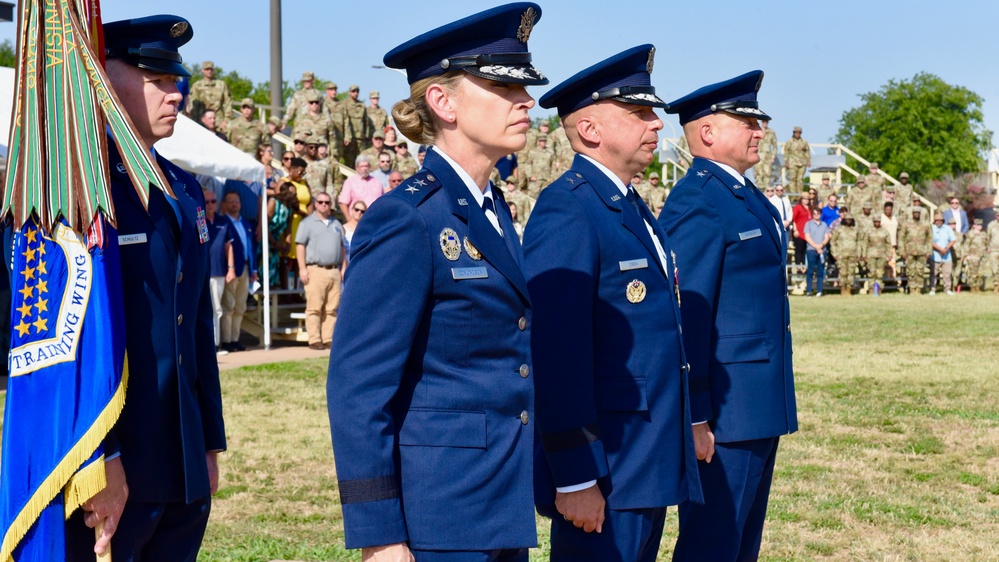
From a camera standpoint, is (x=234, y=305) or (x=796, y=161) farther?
(x=796, y=161)

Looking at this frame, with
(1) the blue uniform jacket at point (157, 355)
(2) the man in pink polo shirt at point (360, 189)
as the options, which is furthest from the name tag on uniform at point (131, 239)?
(2) the man in pink polo shirt at point (360, 189)

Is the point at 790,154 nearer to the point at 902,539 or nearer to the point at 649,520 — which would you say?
the point at 902,539

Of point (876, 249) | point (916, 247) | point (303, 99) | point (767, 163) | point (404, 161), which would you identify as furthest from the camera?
point (767, 163)

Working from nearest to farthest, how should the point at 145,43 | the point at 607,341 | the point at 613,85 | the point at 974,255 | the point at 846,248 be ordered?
the point at 145,43, the point at 607,341, the point at 613,85, the point at 846,248, the point at 974,255

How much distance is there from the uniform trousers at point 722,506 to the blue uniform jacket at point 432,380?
1626mm

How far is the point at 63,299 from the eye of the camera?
10.3ft

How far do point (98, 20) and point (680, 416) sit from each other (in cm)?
208

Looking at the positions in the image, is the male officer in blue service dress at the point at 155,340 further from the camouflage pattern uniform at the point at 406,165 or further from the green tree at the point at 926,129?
the green tree at the point at 926,129

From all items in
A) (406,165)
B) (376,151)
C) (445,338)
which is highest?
(376,151)

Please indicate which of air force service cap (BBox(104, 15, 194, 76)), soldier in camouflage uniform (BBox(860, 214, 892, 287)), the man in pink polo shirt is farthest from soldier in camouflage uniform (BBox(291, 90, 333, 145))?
air force service cap (BBox(104, 15, 194, 76))

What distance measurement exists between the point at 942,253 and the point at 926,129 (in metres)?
41.1

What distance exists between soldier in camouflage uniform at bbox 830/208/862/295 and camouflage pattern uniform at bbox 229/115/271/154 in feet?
44.5

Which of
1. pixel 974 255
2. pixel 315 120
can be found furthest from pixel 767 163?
pixel 315 120

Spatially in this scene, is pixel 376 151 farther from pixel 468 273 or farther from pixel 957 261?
pixel 468 273
